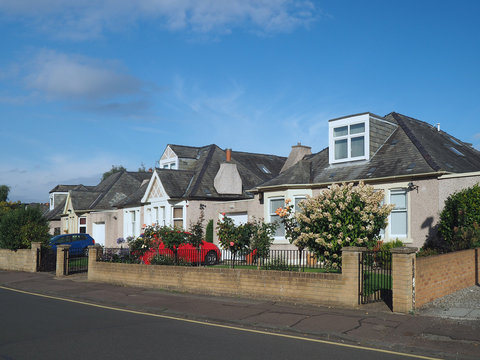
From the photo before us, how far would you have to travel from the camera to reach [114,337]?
8891mm

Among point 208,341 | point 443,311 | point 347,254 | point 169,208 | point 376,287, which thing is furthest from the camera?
point 169,208

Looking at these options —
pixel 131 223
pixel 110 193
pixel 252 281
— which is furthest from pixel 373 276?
pixel 110 193

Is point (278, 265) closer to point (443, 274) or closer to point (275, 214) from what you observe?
point (443, 274)

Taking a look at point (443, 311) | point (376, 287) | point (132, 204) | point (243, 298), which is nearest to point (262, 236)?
point (243, 298)

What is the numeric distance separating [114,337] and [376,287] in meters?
7.46

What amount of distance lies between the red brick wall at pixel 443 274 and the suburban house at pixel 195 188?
37.0 feet

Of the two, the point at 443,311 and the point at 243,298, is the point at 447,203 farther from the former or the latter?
the point at 243,298

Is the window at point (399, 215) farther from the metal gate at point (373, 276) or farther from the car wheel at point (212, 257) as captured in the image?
the car wheel at point (212, 257)

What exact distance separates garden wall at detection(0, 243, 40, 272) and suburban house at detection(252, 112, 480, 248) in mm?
11821

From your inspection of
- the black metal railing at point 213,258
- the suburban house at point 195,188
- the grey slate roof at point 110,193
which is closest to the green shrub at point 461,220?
the black metal railing at point 213,258

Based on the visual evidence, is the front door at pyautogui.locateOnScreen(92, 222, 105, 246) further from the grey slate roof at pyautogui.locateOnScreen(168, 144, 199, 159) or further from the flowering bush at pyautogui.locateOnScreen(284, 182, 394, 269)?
the flowering bush at pyautogui.locateOnScreen(284, 182, 394, 269)

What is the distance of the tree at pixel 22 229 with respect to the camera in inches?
996

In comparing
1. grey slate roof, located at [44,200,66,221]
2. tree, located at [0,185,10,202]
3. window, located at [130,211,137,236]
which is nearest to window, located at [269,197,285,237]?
window, located at [130,211,137,236]

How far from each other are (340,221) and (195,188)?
1520 centimetres
